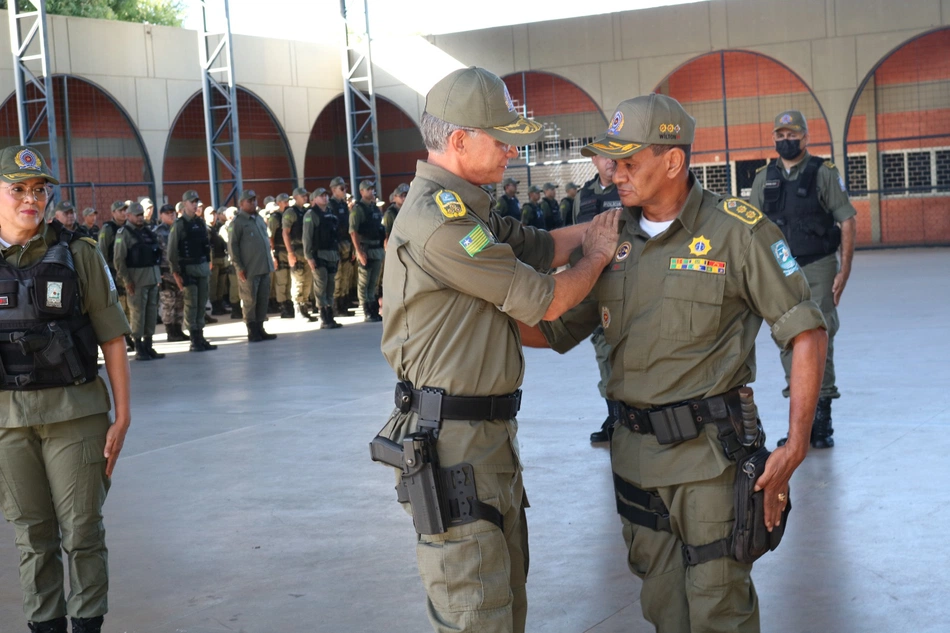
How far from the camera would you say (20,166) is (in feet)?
11.5

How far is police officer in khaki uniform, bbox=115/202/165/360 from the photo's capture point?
11.6 meters

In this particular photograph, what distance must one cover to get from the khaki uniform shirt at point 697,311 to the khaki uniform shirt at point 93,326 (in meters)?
1.75

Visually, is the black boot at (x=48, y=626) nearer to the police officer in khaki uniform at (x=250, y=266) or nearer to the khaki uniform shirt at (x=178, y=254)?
the khaki uniform shirt at (x=178, y=254)

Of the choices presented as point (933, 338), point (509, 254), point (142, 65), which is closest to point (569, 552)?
point (509, 254)

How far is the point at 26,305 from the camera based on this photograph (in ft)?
11.3

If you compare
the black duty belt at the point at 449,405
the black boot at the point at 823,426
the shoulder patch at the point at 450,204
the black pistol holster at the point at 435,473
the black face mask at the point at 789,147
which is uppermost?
the black face mask at the point at 789,147

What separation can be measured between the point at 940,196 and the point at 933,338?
13.9 meters

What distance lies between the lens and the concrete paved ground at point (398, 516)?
392cm

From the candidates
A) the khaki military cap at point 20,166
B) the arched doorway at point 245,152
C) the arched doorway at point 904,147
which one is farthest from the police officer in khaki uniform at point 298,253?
the arched doorway at point 904,147

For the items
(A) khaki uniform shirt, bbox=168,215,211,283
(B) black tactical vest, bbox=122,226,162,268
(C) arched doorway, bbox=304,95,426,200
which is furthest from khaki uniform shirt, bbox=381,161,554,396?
(C) arched doorway, bbox=304,95,426,200

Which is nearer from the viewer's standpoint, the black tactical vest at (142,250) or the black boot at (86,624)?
the black boot at (86,624)

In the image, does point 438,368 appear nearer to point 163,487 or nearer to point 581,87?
point 163,487

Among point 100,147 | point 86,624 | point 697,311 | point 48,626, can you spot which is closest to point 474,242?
point 697,311

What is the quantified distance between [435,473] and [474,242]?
0.57 m
